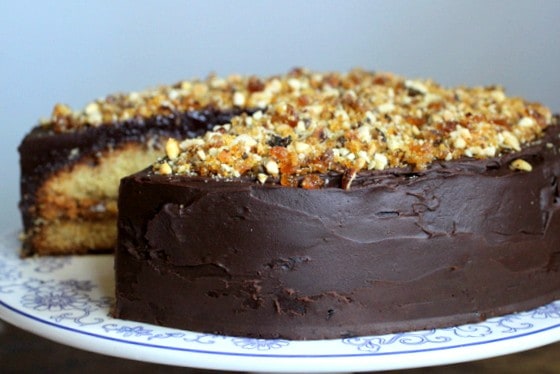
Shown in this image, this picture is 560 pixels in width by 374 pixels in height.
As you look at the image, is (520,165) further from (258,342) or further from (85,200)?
(85,200)

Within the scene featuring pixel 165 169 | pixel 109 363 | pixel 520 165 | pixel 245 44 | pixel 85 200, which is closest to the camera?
pixel 165 169

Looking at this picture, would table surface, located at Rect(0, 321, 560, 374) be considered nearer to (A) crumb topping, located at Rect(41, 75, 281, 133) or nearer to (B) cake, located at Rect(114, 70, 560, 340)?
(B) cake, located at Rect(114, 70, 560, 340)

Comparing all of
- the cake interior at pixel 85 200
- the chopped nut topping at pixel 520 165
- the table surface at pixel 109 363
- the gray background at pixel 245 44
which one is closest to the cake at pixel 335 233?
the chopped nut topping at pixel 520 165

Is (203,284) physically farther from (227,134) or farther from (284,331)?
(227,134)

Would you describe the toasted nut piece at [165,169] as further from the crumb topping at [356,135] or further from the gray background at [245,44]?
the gray background at [245,44]

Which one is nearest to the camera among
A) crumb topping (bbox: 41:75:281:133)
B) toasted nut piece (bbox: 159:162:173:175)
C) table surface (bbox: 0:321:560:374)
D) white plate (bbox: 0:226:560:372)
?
white plate (bbox: 0:226:560:372)

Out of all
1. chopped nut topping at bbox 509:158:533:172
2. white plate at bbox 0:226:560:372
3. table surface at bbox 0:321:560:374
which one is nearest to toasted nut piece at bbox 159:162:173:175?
white plate at bbox 0:226:560:372

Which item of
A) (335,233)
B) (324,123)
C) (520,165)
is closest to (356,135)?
(324,123)
